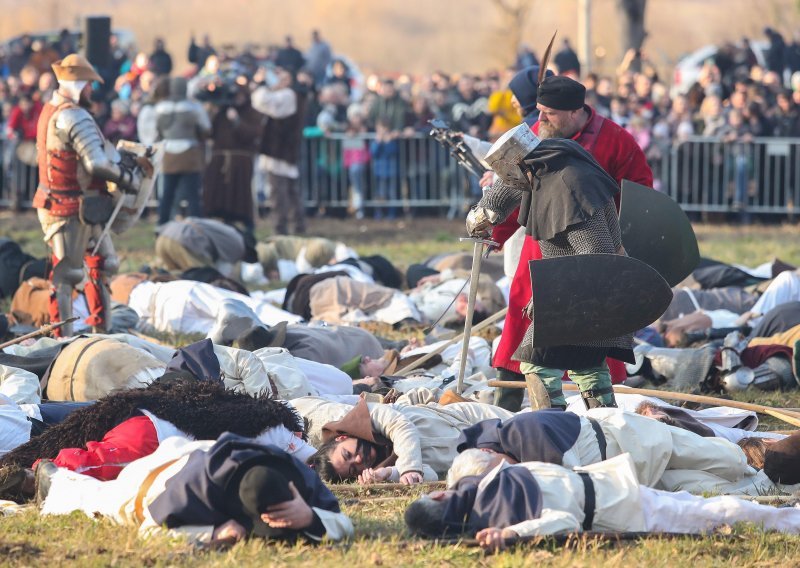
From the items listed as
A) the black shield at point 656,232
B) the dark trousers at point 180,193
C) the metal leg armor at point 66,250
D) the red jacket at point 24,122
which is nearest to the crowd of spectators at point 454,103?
the red jacket at point 24,122

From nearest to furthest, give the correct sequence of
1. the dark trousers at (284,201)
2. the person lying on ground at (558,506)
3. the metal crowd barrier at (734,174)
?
1. the person lying on ground at (558,506)
2. the dark trousers at (284,201)
3. the metal crowd barrier at (734,174)

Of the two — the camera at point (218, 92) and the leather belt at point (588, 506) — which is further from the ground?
the camera at point (218, 92)

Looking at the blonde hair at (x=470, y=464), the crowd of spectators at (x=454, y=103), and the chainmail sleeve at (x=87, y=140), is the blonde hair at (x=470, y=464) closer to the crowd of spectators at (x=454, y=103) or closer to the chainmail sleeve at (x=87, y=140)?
the chainmail sleeve at (x=87, y=140)

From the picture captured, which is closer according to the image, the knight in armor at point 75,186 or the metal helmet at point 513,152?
the metal helmet at point 513,152

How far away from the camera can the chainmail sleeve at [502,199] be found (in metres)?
5.56

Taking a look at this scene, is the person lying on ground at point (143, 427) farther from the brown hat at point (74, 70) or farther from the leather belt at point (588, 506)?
the brown hat at point (74, 70)

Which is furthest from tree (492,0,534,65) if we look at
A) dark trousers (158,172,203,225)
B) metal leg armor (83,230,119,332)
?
metal leg armor (83,230,119,332)

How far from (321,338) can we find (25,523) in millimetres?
3253

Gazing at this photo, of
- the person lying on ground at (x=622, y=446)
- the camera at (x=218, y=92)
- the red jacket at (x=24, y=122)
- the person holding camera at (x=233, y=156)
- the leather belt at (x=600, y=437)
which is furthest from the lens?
the red jacket at (x=24, y=122)

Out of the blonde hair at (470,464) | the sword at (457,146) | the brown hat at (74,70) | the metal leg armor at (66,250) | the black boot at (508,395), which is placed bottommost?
the black boot at (508,395)

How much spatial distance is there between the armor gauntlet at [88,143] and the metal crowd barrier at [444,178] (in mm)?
7997

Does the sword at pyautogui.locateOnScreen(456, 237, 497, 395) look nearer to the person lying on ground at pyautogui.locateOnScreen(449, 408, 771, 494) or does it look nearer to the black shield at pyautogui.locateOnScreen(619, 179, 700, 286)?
the black shield at pyautogui.locateOnScreen(619, 179, 700, 286)

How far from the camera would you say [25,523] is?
4.76m

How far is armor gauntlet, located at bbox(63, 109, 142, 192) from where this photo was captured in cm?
810
